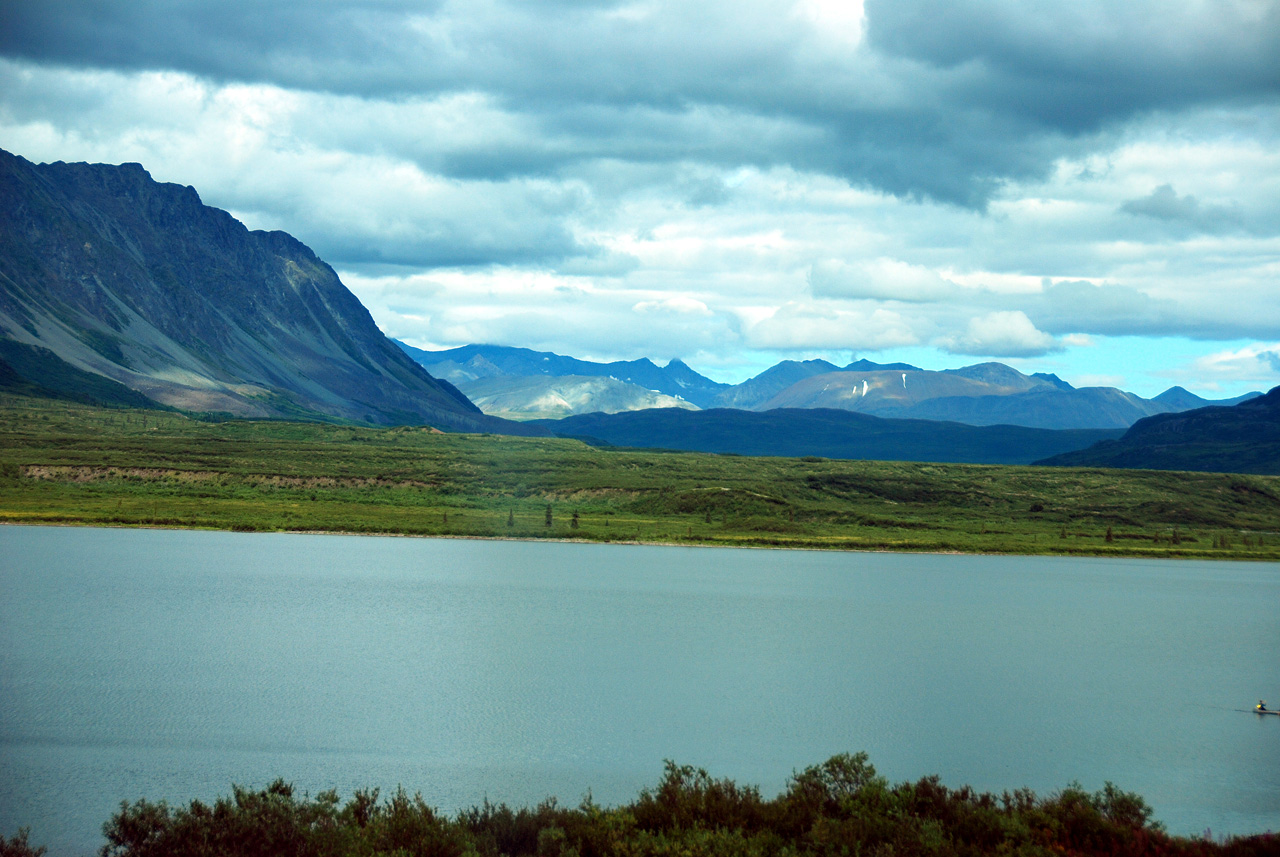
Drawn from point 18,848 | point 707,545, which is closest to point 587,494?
point 707,545

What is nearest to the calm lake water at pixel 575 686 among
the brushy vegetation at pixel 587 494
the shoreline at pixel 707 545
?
the shoreline at pixel 707 545

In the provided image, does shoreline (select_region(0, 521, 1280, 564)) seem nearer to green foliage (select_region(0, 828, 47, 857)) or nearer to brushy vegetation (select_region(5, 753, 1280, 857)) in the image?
brushy vegetation (select_region(5, 753, 1280, 857))

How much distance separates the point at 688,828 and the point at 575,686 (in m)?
15.3

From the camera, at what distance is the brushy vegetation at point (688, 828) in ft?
54.3

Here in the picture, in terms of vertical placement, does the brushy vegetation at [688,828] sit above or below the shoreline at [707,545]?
above

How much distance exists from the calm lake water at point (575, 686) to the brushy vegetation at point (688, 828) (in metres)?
2.84

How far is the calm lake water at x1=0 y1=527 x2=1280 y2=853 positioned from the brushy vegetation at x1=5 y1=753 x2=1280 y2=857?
284 cm

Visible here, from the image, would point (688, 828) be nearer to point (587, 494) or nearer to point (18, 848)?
point (18, 848)

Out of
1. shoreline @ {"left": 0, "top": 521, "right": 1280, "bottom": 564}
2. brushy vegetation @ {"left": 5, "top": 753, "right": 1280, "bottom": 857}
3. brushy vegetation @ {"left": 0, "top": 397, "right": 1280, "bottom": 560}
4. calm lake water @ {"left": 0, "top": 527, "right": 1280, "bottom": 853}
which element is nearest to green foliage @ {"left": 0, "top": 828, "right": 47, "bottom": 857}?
brushy vegetation @ {"left": 5, "top": 753, "right": 1280, "bottom": 857}

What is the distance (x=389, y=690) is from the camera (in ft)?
103

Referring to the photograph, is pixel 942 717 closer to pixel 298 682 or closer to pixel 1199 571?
pixel 298 682

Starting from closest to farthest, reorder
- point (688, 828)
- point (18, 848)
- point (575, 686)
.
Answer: point (18, 848) → point (688, 828) → point (575, 686)

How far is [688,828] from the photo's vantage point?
18031 millimetres

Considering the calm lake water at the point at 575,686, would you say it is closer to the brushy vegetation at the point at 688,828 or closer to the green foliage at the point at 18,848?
the green foliage at the point at 18,848
